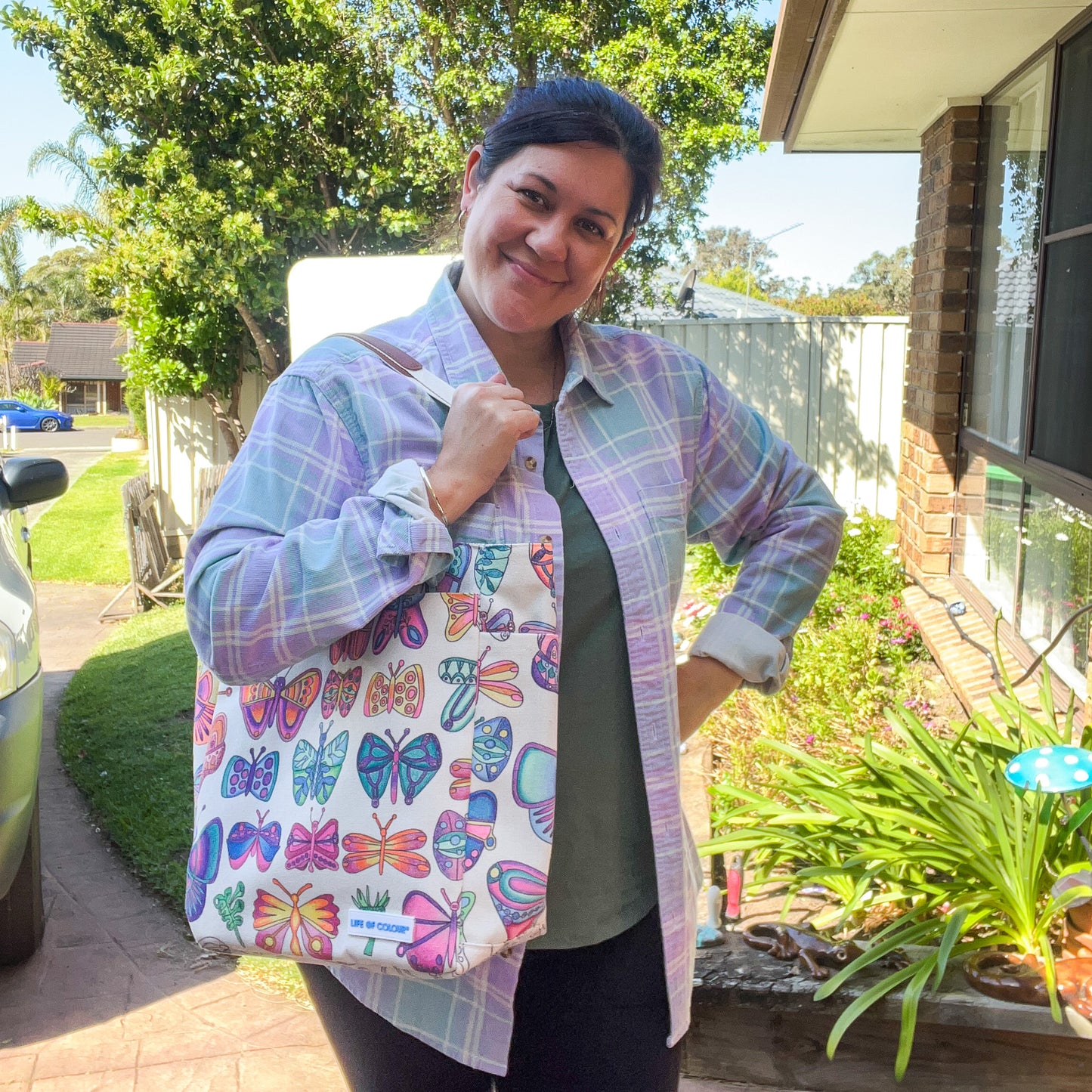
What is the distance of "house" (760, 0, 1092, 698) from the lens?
430cm

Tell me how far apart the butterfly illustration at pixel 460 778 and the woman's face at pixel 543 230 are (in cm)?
60

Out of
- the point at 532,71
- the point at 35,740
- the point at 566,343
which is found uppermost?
the point at 532,71

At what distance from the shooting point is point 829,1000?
8.88 feet

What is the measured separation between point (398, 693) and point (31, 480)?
314 centimetres

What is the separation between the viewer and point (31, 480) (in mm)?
3902

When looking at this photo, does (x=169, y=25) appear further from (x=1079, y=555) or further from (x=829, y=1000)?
(x=829, y=1000)

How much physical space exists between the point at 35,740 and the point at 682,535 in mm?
A: 2682

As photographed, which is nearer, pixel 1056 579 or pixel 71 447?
pixel 1056 579

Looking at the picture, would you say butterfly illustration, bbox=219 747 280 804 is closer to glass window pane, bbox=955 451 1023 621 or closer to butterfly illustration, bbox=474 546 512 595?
butterfly illustration, bbox=474 546 512 595

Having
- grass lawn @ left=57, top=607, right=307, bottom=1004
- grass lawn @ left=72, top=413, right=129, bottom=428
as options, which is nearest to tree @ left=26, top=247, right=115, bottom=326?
grass lawn @ left=72, top=413, right=129, bottom=428

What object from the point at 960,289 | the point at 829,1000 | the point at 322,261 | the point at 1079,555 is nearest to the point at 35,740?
the point at 322,261

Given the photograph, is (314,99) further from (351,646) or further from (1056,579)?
(351,646)

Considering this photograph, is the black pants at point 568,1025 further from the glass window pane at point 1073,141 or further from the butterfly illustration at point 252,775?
the glass window pane at point 1073,141

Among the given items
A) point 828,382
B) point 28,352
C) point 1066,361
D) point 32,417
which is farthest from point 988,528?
point 28,352
